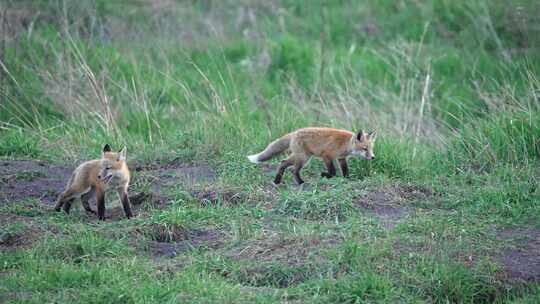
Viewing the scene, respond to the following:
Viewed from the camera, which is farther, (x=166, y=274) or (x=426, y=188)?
(x=426, y=188)

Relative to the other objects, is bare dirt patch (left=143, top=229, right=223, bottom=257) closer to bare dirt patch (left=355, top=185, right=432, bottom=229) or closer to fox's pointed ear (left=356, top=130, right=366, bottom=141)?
bare dirt patch (left=355, top=185, right=432, bottom=229)

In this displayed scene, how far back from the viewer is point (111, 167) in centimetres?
773

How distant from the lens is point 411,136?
10906 mm

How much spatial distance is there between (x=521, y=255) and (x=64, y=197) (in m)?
4.17

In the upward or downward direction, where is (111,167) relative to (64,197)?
upward

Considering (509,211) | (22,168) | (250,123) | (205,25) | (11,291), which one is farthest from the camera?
(205,25)

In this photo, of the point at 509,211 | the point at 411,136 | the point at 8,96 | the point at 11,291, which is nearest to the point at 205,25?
the point at 8,96

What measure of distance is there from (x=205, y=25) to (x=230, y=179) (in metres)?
7.76

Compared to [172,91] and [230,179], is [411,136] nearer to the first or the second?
[230,179]

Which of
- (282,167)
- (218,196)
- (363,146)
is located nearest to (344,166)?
(363,146)

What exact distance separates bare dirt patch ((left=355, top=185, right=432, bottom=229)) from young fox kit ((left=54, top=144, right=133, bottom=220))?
224 cm

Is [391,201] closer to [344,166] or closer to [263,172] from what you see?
[344,166]

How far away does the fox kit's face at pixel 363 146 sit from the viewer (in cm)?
867

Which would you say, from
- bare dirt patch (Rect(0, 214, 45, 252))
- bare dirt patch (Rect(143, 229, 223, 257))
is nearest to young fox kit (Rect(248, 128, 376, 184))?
bare dirt patch (Rect(143, 229, 223, 257))
